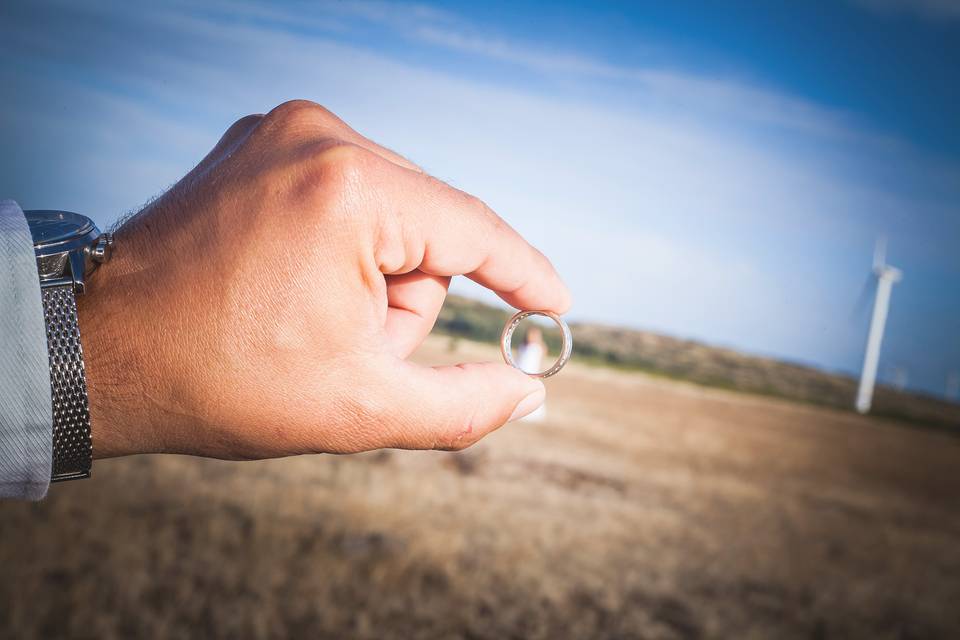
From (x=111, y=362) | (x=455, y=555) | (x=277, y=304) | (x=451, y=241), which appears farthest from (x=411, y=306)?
(x=455, y=555)


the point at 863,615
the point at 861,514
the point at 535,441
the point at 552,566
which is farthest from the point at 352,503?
the point at 861,514

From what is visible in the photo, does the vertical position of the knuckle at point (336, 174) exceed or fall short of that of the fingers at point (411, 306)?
it exceeds it

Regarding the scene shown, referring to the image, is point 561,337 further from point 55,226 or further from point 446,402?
point 55,226

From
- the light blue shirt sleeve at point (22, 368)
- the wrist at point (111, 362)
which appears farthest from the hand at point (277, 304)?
the light blue shirt sleeve at point (22, 368)

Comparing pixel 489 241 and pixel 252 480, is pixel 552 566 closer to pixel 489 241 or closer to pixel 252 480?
pixel 252 480

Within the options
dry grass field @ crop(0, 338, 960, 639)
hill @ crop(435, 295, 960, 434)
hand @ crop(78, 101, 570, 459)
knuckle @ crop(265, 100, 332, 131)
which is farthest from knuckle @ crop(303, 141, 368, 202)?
hill @ crop(435, 295, 960, 434)

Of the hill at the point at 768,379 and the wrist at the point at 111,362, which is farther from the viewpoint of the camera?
the hill at the point at 768,379

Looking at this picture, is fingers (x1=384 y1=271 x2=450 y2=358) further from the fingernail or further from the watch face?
the watch face

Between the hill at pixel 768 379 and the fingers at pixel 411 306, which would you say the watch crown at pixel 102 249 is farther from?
the hill at pixel 768 379
